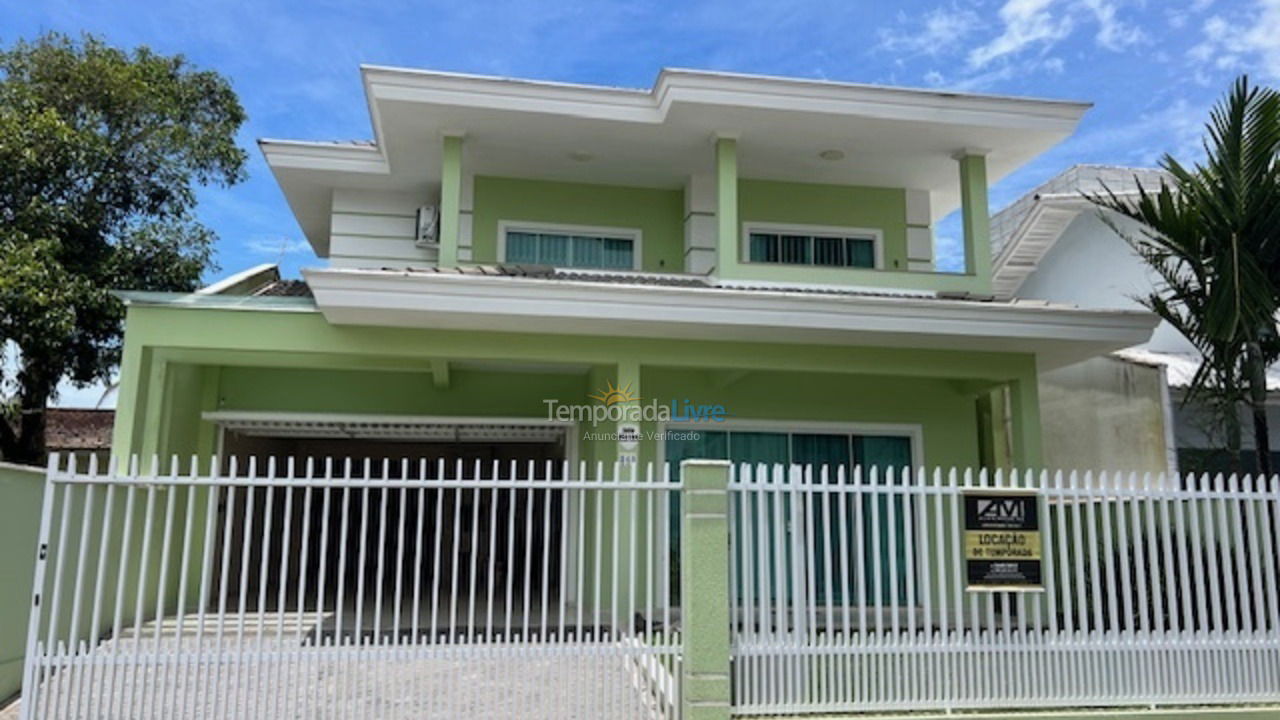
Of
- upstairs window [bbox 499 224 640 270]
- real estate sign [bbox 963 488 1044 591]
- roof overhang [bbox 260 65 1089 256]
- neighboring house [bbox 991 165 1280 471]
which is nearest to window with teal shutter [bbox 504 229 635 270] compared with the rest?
upstairs window [bbox 499 224 640 270]

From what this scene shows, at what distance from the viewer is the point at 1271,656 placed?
666 centimetres

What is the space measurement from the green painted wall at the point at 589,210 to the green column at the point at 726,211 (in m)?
1.64

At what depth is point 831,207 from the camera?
12.5m

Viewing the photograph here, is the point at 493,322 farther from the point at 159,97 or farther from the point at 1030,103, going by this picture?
the point at 159,97

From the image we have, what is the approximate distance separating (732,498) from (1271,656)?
4085 millimetres

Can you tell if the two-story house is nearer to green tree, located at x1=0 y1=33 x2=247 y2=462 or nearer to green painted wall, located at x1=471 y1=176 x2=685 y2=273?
green painted wall, located at x1=471 y1=176 x2=685 y2=273

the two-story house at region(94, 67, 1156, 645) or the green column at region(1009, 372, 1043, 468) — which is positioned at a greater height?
the two-story house at region(94, 67, 1156, 645)

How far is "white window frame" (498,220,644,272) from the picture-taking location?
472 inches

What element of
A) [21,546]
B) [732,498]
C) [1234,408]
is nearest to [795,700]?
[732,498]

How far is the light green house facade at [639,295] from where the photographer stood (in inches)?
346

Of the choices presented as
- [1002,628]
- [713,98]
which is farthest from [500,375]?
[1002,628]

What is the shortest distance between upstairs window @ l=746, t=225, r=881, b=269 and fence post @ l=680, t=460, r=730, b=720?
6437 mm

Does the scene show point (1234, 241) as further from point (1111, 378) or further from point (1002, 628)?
point (1111, 378)

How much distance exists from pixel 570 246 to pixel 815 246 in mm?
3250
